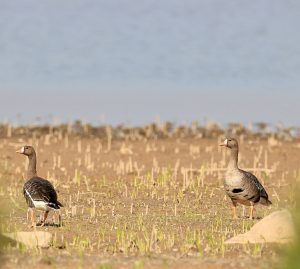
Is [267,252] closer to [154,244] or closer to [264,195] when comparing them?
[154,244]

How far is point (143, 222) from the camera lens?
1595 centimetres

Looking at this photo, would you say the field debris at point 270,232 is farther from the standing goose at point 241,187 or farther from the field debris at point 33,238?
the standing goose at point 241,187

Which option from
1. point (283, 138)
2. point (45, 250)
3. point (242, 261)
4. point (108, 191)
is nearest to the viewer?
point (242, 261)

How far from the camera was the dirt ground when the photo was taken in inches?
481

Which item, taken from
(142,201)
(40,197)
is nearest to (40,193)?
(40,197)

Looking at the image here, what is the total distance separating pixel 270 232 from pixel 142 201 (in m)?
6.43

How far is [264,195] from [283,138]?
1652cm

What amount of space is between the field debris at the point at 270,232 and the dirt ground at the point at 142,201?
22 centimetres

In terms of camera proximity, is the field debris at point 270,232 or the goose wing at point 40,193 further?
the goose wing at point 40,193

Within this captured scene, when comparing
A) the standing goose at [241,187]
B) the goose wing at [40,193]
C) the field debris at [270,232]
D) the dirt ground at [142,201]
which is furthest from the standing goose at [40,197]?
the standing goose at [241,187]

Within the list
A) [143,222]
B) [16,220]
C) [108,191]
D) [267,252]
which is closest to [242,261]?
[267,252]

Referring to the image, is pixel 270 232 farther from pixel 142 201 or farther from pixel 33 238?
pixel 142 201

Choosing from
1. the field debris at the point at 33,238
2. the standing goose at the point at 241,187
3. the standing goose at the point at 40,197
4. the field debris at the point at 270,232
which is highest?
the standing goose at the point at 241,187

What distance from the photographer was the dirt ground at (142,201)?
12.2 meters
